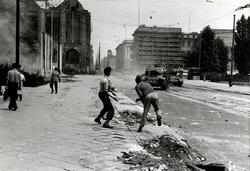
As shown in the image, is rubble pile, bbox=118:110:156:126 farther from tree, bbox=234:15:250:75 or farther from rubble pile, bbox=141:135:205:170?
tree, bbox=234:15:250:75

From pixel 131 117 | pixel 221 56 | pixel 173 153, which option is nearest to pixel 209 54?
pixel 221 56

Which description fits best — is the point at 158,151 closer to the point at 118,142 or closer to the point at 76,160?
the point at 118,142

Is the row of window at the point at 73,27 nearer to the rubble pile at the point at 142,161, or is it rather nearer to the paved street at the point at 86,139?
→ the paved street at the point at 86,139

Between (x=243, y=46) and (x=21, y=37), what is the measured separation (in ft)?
157

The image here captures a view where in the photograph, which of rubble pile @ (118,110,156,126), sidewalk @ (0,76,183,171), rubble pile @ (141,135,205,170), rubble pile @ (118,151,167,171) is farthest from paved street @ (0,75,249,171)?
rubble pile @ (118,110,156,126)

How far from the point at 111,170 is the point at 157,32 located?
69.4 metres

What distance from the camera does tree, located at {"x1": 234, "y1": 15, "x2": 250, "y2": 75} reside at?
7019 cm

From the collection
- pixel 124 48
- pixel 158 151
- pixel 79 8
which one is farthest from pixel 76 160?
pixel 124 48

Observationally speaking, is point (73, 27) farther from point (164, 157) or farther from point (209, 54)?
point (164, 157)

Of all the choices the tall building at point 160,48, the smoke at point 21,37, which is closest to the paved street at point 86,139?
the smoke at point 21,37

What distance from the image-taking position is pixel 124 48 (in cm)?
14050

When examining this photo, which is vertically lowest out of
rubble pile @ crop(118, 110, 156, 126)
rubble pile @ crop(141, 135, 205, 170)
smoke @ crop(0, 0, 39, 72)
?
rubble pile @ crop(118, 110, 156, 126)

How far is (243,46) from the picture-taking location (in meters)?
70.6

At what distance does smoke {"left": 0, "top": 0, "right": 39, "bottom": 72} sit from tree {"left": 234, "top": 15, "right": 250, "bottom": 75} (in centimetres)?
4570
